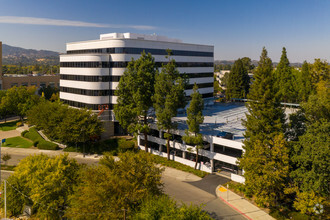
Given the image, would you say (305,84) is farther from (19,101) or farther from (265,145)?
(19,101)

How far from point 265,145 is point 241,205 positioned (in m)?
7.67

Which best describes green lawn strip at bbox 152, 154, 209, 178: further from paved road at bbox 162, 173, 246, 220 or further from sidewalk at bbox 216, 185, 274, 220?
sidewalk at bbox 216, 185, 274, 220

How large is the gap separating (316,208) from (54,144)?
46413mm

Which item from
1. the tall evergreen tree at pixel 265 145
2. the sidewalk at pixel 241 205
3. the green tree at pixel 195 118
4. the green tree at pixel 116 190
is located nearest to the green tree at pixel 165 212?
the green tree at pixel 116 190

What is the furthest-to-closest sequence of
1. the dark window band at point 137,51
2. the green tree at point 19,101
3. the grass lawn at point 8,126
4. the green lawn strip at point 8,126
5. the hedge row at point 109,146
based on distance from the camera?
1. the green tree at point 19,101
2. the grass lawn at point 8,126
3. the green lawn strip at point 8,126
4. the dark window band at point 137,51
5. the hedge row at point 109,146

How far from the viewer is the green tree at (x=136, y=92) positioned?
142ft

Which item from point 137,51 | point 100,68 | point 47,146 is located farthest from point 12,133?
point 137,51

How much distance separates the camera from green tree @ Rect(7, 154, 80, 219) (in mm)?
24925

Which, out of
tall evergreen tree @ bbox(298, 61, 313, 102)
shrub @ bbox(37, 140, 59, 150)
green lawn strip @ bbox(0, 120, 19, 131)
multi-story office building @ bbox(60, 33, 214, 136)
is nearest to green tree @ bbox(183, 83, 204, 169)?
multi-story office building @ bbox(60, 33, 214, 136)

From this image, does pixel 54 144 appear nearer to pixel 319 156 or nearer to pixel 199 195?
pixel 199 195

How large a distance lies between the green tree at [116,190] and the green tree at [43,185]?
2.61 m

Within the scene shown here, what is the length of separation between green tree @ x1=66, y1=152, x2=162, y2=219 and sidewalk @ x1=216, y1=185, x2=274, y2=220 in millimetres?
11194

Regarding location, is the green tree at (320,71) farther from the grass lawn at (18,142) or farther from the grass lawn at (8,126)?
the grass lawn at (8,126)

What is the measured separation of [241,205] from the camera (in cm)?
3022
